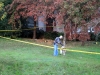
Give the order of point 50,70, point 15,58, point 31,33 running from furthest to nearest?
point 31,33, point 15,58, point 50,70

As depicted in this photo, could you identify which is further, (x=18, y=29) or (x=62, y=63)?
(x=18, y=29)

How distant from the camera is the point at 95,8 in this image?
17.1 metres

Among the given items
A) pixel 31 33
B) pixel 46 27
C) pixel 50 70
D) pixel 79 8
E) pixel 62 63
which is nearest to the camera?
pixel 50 70

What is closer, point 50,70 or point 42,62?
point 50,70

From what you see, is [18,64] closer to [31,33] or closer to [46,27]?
[31,33]

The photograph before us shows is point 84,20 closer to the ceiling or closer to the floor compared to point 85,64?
closer to the ceiling

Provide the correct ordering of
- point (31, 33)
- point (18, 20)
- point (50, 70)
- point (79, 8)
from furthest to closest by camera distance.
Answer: point (31, 33) → point (18, 20) → point (79, 8) → point (50, 70)

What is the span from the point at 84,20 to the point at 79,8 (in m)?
0.81

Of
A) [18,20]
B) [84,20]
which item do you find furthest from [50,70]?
[18,20]

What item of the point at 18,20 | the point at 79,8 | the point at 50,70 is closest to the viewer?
the point at 50,70

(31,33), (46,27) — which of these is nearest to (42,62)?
(31,33)

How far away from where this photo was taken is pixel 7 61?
14266mm

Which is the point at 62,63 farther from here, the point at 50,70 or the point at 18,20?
the point at 18,20

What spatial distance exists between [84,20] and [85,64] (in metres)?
3.84
